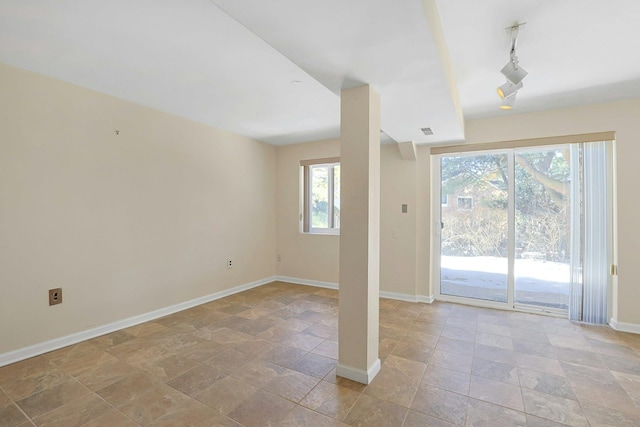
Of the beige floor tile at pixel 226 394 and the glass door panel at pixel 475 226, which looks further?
the glass door panel at pixel 475 226

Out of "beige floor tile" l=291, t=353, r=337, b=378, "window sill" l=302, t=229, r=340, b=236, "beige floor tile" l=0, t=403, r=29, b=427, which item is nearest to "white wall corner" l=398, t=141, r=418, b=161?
"window sill" l=302, t=229, r=340, b=236

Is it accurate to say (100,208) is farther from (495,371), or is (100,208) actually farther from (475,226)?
(475,226)

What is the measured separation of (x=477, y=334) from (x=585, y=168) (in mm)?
2166

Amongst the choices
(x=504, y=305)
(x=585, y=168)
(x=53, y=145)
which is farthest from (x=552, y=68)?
(x=53, y=145)

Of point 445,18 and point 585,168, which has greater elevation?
point 445,18

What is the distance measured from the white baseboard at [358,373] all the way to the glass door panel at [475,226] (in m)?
2.30

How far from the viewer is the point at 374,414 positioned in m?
1.76

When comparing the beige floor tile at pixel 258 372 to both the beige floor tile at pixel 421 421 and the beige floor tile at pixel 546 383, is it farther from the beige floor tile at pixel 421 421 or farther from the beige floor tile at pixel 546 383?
the beige floor tile at pixel 546 383

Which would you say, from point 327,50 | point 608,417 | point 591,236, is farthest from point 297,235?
point 608,417

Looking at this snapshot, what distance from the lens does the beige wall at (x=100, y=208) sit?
238 centimetres

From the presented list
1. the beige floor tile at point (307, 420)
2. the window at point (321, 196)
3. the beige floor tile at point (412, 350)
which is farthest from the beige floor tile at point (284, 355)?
the window at point (321, 196)

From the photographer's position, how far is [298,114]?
3.42 m

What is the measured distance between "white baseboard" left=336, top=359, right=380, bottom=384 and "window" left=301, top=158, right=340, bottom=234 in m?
2.72

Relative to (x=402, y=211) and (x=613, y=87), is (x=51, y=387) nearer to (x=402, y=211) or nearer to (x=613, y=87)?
(x=402, y=211)
